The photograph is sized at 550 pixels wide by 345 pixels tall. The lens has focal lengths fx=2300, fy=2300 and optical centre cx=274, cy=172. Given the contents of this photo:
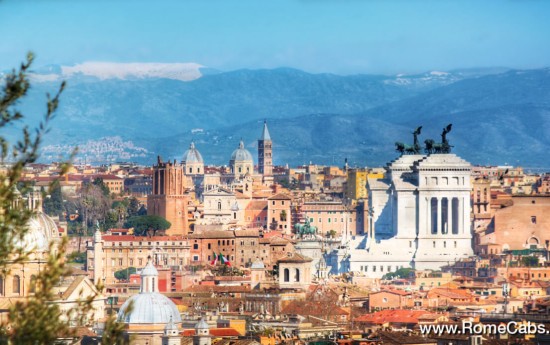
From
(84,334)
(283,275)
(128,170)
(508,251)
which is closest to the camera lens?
(84,334)

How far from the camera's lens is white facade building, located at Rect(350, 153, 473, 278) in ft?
287

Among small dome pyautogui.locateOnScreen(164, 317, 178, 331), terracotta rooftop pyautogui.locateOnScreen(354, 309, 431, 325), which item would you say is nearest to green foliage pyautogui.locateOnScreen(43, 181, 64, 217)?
terracotta rooftop pyautogui.locateOnScreen(354, 309, 431, 325)

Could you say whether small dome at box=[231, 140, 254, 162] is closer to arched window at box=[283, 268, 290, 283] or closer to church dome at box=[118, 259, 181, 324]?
arched window at box=[283, 268, 290, 283]

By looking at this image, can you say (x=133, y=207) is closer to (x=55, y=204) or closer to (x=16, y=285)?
(x=55, y=204)

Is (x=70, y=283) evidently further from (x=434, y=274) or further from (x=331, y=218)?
(x=331, y=218)

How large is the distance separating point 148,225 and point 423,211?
1363 cm

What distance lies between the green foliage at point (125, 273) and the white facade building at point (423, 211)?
28.5 ft

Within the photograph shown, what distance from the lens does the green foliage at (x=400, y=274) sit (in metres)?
81.1

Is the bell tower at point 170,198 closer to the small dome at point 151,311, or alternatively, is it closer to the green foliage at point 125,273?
the green foliage at point 125,273

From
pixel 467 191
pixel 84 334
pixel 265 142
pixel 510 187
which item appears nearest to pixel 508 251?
pixel 467 191

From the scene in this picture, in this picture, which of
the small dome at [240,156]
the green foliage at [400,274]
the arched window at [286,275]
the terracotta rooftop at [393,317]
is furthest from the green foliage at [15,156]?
the small dome at [240,156]

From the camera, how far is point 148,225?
98.4 m

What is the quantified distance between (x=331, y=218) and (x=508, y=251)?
20.6m

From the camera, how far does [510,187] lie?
12038 cm
